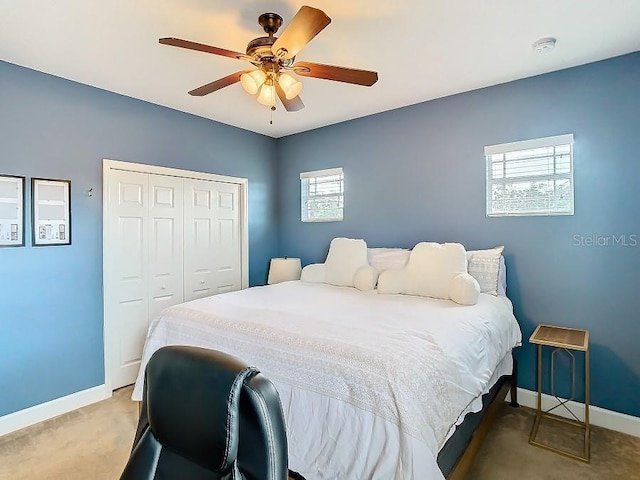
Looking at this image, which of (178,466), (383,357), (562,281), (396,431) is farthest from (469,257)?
(178,466)

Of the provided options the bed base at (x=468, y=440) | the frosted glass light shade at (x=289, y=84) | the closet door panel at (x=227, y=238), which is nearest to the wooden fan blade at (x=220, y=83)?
the frosted glass light shade at (x=289, y=84)

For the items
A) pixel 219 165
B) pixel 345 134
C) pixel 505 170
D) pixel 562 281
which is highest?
pixel 345 134

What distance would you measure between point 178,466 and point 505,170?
3.10 meters

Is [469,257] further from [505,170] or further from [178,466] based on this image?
[178,466]

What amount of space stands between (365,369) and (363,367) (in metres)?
0.01

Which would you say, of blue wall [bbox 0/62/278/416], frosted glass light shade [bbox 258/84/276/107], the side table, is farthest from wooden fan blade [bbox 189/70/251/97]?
the side table

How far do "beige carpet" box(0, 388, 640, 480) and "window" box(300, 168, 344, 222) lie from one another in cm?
259

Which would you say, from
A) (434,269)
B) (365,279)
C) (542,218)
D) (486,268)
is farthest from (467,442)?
(542,218)

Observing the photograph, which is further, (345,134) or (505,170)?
(345,134)

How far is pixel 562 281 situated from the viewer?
271 centimetres

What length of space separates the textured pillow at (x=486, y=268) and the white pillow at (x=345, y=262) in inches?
37.8

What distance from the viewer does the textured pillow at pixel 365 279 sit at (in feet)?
10.4

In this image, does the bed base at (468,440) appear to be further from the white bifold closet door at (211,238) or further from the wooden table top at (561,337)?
the white bifold closet door at (211,238)

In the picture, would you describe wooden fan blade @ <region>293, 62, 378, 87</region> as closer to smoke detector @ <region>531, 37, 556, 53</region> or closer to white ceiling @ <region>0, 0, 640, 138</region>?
white ceiling @ <region>0, 0, 640, 138</region>
